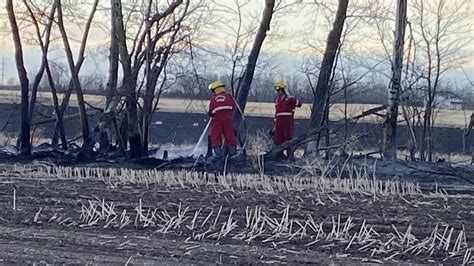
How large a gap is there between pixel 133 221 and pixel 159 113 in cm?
3807

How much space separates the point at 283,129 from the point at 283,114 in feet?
1.33

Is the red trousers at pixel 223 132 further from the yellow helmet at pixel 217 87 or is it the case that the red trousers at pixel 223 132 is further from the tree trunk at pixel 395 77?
the tree trunk at pixel 395 77

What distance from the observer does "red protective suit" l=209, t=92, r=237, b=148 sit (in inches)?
798

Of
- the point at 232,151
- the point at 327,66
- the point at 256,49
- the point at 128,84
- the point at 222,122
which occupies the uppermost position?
the point at 256,49

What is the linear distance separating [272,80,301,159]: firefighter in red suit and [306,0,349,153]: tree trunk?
1742 millimetres

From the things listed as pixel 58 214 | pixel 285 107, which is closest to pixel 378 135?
pixel 285 107

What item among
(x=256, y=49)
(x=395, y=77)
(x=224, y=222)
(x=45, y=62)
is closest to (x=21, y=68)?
(x=45, y=62)

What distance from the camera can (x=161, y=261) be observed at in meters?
8.34

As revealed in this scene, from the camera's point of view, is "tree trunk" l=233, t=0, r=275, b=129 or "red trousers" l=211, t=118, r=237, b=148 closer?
"red trousers" l=211, t=118, r=237, b=148

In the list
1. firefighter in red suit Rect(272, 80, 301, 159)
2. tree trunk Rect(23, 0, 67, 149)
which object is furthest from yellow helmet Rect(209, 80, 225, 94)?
tree trunk Rect(23, 0, 67, 149)

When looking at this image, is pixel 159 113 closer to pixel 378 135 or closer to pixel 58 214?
pixel 378 135

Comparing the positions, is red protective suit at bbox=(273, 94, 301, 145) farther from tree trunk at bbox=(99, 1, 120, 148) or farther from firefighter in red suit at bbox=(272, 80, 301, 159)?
tree trunk at bbox=(99, 1, 120, 148)

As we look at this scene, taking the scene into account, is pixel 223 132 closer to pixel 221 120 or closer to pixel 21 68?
pixel 221 120

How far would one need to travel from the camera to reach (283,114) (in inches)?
874
